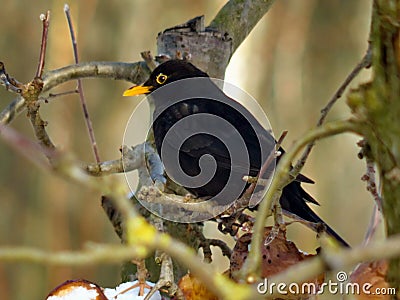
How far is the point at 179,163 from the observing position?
303 cm

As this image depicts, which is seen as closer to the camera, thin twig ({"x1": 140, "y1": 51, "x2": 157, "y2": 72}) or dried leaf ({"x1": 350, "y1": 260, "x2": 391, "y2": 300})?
dried leaf ({"x1": 350, "y1": 260, "x2": 391, "y2": 300})

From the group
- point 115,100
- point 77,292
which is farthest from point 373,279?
point 115,100

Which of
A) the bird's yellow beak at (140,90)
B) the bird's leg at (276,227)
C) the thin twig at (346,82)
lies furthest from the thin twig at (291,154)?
the bird's yellow beak at (140,90)

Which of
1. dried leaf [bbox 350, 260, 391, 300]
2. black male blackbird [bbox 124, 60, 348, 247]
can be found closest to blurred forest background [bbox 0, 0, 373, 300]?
black male blackbird [bbox 124, 60, 348, 247]

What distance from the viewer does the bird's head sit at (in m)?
2.96

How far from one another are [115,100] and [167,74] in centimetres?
486

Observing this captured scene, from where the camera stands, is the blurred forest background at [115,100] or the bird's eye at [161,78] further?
the blurred forest background at [115,100]

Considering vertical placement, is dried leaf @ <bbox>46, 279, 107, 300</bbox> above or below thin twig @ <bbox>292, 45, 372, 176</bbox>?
below

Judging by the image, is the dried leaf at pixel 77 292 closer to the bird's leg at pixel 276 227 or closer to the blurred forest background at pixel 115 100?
the bird's leg at pixel 276 227

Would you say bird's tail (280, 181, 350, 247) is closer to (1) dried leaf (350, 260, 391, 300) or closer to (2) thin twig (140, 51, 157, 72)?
(2) thin twig (140, 51, 157, 72)

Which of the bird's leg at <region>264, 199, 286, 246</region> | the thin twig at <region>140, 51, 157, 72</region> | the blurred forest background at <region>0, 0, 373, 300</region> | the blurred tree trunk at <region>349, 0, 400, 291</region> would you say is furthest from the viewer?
the blurred forest background at <region>0, 0, 373, 300</region>

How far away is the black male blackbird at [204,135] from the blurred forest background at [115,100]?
437cm

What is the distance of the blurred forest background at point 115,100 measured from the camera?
783 cm

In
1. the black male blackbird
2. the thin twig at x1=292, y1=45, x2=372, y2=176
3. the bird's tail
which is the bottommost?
the thin twig at x1=292, y1=45, x2=372, y2=176
